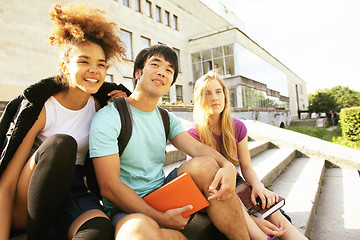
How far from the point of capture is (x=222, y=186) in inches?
62.4

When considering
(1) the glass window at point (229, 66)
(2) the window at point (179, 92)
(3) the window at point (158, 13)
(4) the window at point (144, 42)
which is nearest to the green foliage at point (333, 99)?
(1) the glass window at point (229, 66)

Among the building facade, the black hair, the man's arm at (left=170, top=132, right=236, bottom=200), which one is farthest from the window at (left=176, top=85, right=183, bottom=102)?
the man's arm at (left=170, top=132, right=236, bottom=200)

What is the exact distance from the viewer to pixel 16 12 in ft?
36.2

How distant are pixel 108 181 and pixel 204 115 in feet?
4.92

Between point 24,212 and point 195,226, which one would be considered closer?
point 24,212

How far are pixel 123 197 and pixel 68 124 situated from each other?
696 mm

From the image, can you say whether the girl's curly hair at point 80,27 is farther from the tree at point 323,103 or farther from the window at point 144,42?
the tree at point 323,103

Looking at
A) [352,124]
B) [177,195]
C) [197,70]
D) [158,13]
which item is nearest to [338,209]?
[177,195]

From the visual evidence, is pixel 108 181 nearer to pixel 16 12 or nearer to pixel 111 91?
pixel 111 91

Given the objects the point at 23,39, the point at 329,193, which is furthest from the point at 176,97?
the point at 329,193

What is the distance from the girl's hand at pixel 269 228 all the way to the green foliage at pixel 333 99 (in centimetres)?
3964

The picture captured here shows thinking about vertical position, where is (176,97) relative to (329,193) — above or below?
above

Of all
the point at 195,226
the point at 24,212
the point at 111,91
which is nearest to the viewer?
the point at 24,212

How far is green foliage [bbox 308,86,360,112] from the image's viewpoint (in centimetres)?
3575
